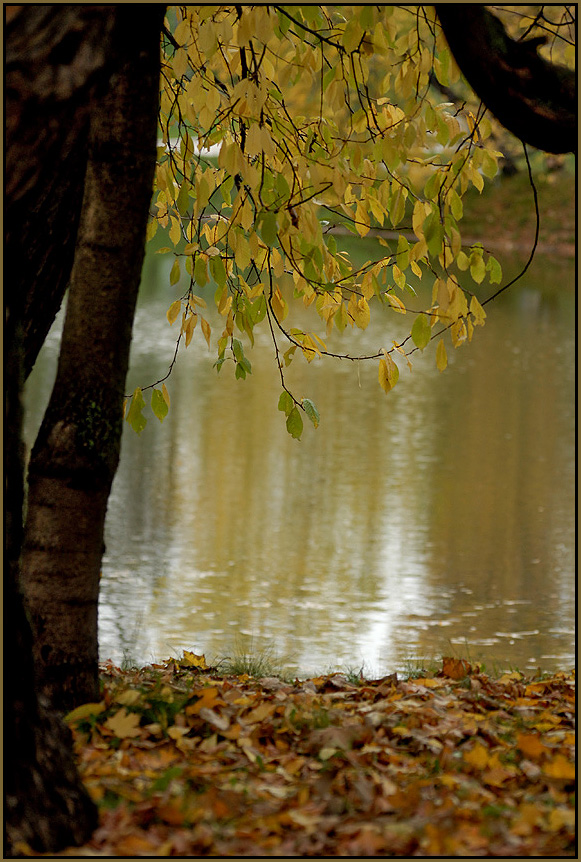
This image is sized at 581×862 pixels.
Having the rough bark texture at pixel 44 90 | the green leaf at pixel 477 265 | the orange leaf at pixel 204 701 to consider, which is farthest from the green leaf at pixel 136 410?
the green leaf at pixel 477 265

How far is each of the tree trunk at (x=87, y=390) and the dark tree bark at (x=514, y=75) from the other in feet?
3.25

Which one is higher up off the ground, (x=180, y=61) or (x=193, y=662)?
(x=180, y=61)

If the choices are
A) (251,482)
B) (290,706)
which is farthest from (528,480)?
(290,706)

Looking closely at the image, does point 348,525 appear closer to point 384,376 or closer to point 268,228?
point 384,376

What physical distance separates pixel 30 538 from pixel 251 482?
667 cm

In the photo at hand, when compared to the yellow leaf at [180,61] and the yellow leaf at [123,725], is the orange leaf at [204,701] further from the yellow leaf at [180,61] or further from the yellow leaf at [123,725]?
the yellow leaf at [180,61]

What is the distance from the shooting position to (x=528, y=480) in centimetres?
1010

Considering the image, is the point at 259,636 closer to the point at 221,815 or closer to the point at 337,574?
the point at 337,574

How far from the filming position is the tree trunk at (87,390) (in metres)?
3.12

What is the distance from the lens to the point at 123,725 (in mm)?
2982

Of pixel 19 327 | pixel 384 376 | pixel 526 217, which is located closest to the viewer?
pixel 19 327

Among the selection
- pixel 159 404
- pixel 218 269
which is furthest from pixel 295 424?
pixel 218 269

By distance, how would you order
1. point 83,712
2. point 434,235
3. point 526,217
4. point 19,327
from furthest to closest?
point 526,217 < point 434,235 < point 83,712 < point 19,327

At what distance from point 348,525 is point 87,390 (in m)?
5.71
